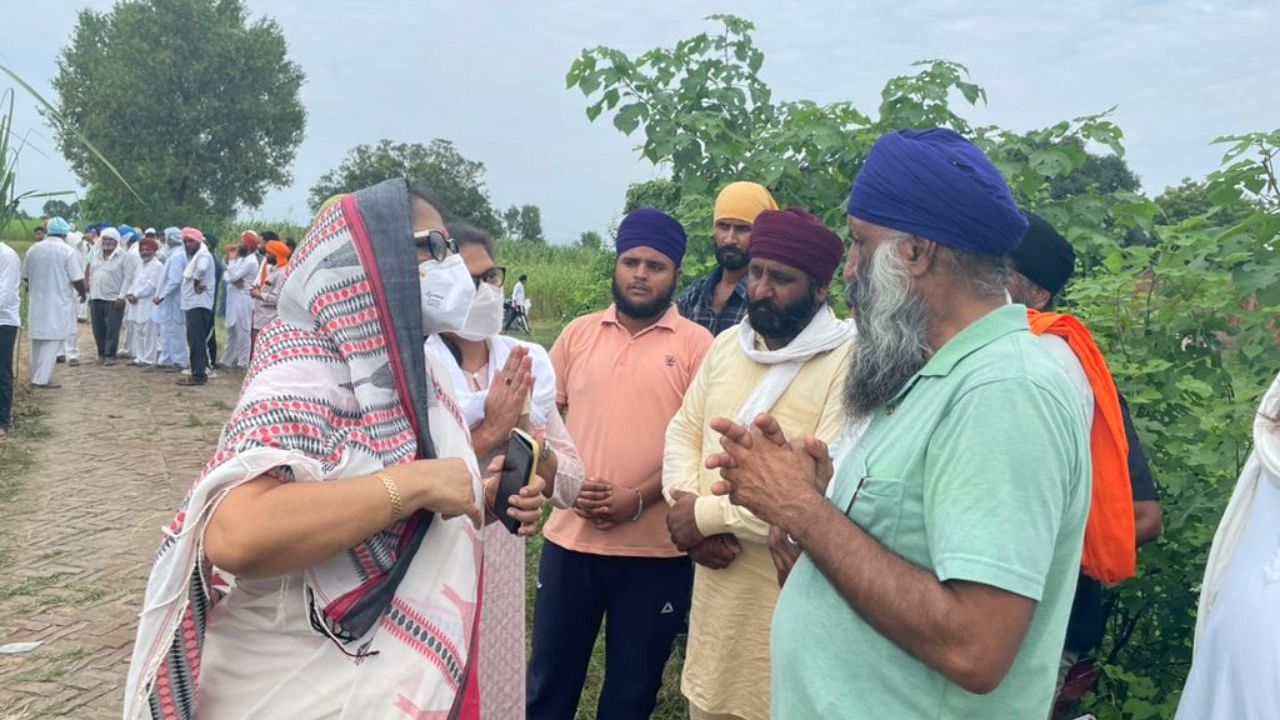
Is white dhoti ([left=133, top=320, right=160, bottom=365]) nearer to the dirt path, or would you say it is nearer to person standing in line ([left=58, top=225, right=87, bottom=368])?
person standing in line ([left=58, top=225, right=87, bottom=368])

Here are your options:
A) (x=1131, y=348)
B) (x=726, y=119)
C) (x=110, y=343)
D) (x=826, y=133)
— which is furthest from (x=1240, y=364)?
(x=110, y=343)

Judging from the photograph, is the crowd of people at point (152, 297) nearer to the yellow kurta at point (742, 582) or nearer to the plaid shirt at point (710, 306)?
the plaid shirt at point (710, 306)

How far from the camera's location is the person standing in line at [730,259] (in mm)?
4336

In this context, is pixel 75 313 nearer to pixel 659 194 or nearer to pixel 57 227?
pixel 57 227

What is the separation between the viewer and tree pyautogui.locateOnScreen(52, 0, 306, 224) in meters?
35.3

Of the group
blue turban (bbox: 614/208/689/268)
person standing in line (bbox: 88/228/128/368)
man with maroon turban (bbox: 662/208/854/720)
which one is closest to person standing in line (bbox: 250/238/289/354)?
person standing in line (bbox: 88/228/128/368)

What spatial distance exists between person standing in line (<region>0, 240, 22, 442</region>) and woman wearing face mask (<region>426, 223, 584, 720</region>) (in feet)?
26.6

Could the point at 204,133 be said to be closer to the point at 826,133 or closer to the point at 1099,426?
the point at 826,133

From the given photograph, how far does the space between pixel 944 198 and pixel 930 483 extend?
1.67ft

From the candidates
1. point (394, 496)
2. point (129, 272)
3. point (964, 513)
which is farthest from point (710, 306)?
point (129, 272)

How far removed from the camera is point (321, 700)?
1.94m

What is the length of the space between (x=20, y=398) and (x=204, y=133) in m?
30.1

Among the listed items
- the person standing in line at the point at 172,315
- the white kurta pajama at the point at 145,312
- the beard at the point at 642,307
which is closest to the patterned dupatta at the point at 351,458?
the beard at the point at 642,307

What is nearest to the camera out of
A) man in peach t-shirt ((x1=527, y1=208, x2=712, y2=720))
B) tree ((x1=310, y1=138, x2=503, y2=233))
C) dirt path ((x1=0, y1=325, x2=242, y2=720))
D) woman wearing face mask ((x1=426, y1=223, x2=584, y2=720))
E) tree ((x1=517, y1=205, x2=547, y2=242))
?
woman wearing face mask ((x1=426, y1=223, x2=584, y2=720))
